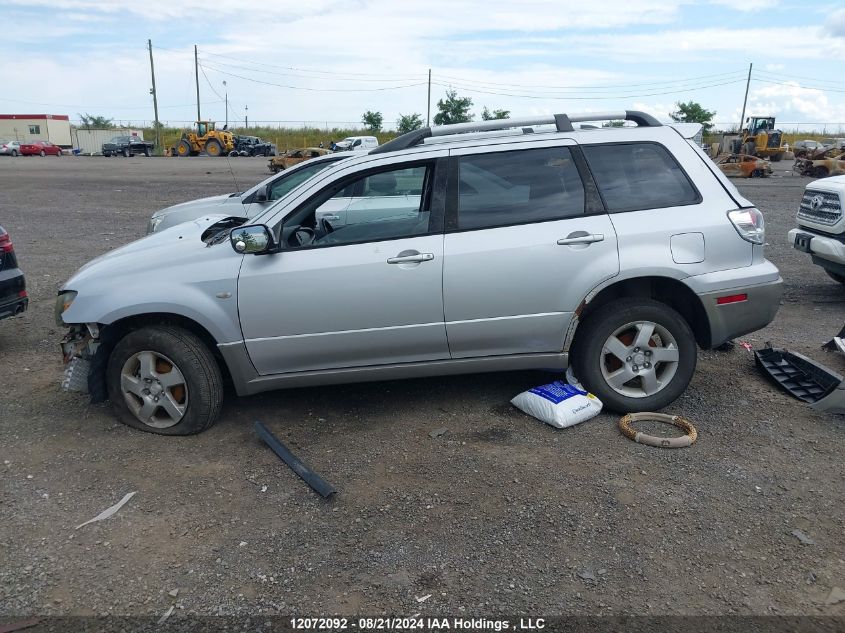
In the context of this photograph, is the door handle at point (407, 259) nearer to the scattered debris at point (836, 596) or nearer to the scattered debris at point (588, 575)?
the scattered debris at point (588, 575)

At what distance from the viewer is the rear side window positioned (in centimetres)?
446

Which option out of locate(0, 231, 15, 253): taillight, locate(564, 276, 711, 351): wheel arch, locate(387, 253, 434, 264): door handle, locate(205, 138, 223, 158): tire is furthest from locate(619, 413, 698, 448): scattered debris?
locate(205, 138, 223, 158): tire

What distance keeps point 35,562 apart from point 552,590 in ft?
7.84

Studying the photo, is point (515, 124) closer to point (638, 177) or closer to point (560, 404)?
point (638, 177)

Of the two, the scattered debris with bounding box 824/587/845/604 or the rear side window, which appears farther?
the rear side window

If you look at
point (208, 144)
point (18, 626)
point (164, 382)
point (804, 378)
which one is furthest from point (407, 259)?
point (208, 144)

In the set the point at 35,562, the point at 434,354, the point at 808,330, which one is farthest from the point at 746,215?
the point at 35,562

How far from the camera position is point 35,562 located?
3176 millimetres

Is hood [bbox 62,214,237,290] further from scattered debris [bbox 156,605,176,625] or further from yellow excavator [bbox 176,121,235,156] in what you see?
yellow excavator [bbox 176,121,235,156]

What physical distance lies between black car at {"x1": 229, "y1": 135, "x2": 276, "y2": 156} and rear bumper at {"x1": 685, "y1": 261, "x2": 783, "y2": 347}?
5060 centimetres

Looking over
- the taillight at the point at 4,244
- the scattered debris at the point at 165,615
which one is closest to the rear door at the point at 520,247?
the scattered debris at the point at 165,615

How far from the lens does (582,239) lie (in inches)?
169

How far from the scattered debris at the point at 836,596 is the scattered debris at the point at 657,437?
52.1 inches

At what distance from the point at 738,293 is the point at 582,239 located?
1.11m
